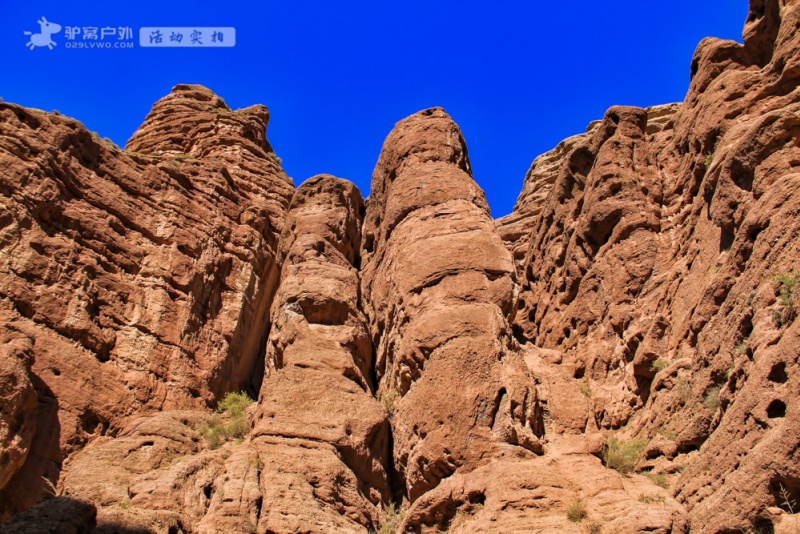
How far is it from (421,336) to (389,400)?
241 centimetres

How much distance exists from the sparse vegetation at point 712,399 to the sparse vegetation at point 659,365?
2.42 m

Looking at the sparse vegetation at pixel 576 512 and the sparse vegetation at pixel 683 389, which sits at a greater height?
the sparse vegetation at pixel 683 389

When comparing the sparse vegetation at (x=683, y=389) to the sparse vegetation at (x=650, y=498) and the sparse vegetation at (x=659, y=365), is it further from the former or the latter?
the sparse vegetation at (x=650, y=498)

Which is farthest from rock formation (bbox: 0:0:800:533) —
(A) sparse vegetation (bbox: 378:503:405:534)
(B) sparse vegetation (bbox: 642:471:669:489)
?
(A) sparse vegetation (bbox: 378:503:405:534)

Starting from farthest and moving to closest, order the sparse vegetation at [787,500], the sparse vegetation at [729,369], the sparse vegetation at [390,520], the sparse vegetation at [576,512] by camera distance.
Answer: the sparse vegetation at [390,520] → the sparse vegetation at [729,369] → the sparse vegetation at [576,512] → the sparse vegetation at [787,500]

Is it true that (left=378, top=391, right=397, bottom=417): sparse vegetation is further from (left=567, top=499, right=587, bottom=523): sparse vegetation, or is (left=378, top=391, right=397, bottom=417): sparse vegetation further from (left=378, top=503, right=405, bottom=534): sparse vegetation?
(left=567, top=499, right=587, bottom=523): sparse vegetation

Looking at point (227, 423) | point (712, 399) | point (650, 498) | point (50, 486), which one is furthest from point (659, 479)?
point (50, 486)

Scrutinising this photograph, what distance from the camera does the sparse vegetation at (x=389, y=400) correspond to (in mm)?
17750

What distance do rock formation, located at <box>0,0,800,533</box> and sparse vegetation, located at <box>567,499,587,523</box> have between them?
0.30 feet

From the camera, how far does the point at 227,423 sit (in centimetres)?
1817

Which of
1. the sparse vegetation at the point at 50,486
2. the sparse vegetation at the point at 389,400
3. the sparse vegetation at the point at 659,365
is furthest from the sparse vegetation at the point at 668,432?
the sparse vegetation at the point at 50,486

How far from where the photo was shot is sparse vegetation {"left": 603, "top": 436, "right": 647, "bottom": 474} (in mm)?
13547

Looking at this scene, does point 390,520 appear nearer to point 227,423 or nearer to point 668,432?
point 227,423

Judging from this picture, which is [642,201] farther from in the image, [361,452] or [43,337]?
[43,337]
